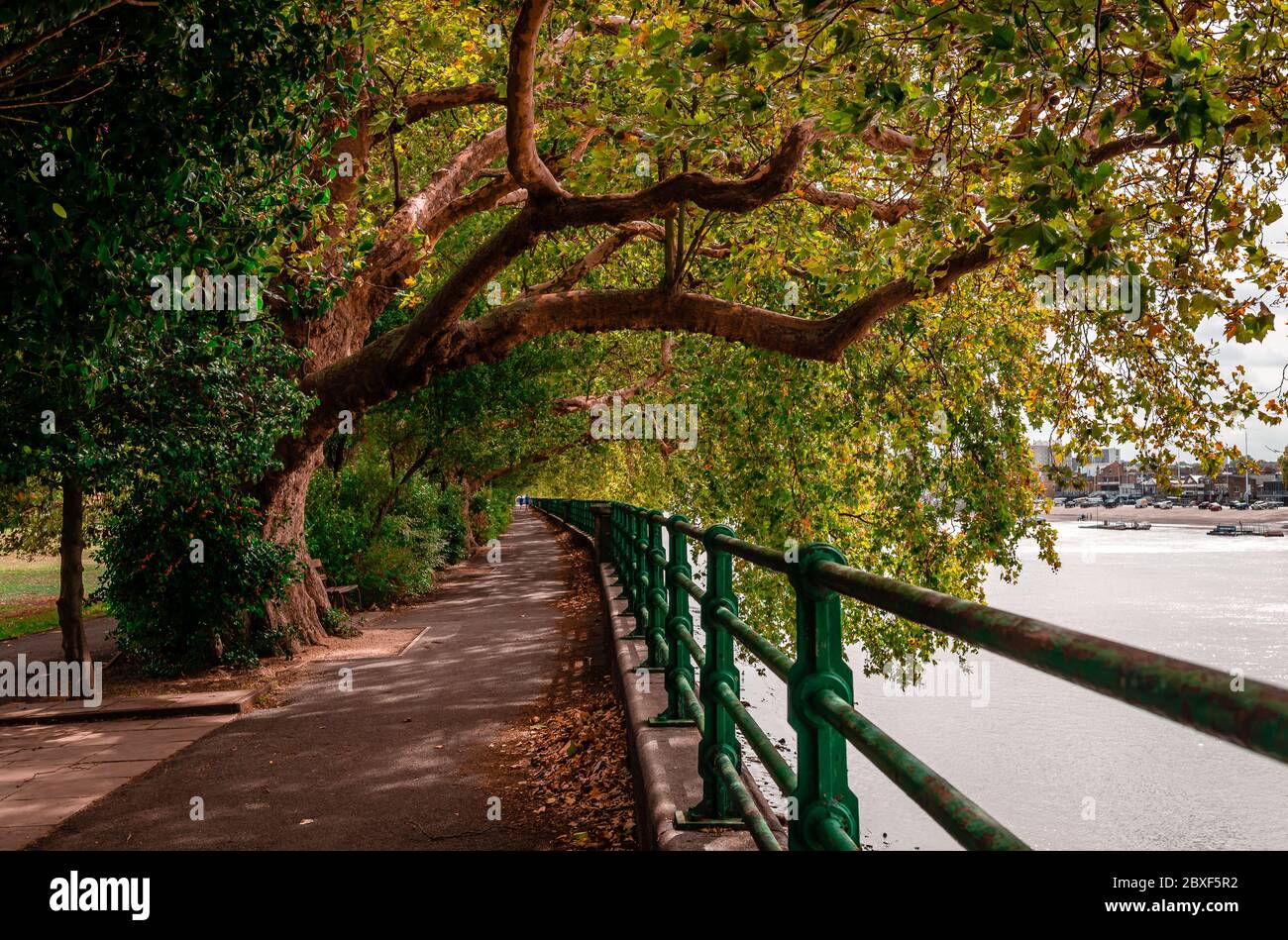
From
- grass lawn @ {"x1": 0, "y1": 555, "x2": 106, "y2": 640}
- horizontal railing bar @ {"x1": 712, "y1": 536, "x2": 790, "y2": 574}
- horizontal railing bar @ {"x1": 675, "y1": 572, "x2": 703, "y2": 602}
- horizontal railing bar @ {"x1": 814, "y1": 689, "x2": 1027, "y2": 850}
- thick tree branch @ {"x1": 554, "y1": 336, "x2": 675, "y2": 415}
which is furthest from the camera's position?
thick tree branch @ {"x1": 554, "y1": 336, "x2": 675, "y2": 415}

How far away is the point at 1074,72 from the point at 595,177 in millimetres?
5363

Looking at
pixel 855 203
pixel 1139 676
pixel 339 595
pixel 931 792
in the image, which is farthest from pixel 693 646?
pixel 339 595

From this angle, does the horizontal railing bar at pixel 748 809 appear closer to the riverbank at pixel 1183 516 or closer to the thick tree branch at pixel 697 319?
the thick tree branch at pixel 697 319

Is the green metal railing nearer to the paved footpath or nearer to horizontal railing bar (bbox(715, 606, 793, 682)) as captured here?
horizontal railing bar (bbox(715, 606, 793, 682))

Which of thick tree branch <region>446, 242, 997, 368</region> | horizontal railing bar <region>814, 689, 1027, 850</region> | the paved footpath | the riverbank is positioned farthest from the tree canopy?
the riverbank

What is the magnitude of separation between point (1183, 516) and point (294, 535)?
528 feet

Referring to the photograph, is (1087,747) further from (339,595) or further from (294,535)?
(294,535)

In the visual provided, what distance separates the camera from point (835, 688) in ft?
7.79

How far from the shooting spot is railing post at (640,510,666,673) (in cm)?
632

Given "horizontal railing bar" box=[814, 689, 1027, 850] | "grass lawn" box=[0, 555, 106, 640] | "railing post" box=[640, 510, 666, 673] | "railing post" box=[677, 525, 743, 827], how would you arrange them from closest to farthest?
1. "horizontal railing bar" box=[814, 689, 1027, 850]
2. "railing post" box=[677, 525, 743, 827]
3. "railing post" box=[640, 510, 666, 673]
4. "grass lawn" box=[0, 555, 106, 640]

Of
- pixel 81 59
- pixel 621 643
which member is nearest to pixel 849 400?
pixel 621 643

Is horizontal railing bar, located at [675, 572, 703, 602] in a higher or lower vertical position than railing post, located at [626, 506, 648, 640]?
higher

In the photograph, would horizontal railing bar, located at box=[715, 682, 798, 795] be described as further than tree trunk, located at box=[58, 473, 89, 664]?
No
